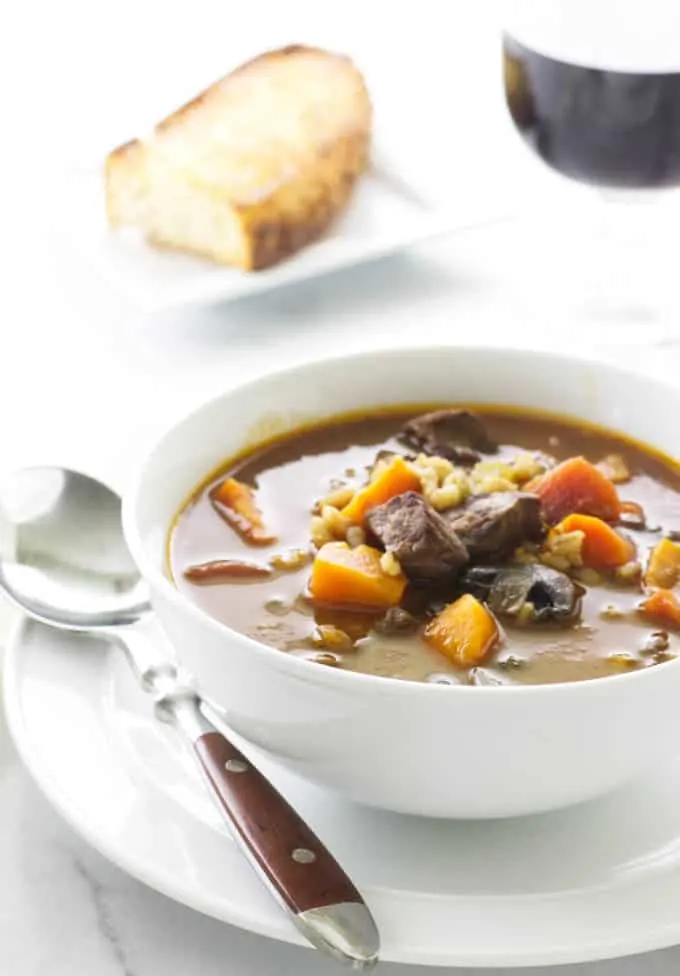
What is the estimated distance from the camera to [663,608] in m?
1.98

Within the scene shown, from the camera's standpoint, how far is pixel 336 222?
3605mm

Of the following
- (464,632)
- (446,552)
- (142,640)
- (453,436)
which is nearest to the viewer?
(464,632)

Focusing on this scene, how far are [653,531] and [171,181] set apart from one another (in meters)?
1.73

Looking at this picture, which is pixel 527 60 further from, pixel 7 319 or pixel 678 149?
pixel 7 319

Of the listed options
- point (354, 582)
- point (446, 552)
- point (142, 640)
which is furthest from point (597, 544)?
point (142, 640)

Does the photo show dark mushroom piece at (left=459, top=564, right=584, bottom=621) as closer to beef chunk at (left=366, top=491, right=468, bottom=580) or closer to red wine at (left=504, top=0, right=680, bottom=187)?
beef chunk at (left=366, top=491, right=468, bottom=580)

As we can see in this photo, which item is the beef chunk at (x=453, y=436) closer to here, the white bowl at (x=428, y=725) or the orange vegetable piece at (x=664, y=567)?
the orange vegetable piece at (x=664, y=567)

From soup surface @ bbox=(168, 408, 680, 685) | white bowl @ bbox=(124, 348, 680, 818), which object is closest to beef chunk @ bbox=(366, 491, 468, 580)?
soup surface @ bbox=(168, 408, 680, 685)

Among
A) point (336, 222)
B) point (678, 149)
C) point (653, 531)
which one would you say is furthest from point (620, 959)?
point (336, 222)

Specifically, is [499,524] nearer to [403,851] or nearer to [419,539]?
[419,539]

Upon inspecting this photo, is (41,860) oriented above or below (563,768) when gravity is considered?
below

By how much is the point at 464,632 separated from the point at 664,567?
34 centimetres

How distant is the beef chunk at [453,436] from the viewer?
2320mm

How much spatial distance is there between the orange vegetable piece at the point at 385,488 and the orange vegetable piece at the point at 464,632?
10.8 inches
